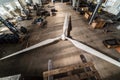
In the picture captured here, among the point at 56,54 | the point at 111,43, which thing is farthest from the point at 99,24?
the point at 56,54

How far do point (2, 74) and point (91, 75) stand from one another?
5.25 metres

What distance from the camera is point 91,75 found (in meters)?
3.98

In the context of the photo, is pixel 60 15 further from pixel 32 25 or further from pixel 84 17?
pixel 32 25

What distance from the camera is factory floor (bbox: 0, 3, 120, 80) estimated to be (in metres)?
5.16

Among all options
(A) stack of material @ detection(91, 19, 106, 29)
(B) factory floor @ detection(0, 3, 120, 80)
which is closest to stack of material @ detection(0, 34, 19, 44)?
(B) factory floor @ detection(0, 3, 120, 80)

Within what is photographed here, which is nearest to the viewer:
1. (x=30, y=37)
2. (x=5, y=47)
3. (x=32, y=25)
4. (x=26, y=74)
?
(x=26, y=74)

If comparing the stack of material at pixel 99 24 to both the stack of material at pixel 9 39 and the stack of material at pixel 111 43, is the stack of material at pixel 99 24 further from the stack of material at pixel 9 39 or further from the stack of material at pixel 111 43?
the stack of material at pixel 9 39

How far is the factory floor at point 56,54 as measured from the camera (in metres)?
5.16

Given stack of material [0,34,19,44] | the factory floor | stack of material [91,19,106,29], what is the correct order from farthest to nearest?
stack of material [91,19,106,29] → stack of material [0,34,19,44] → the factory floor

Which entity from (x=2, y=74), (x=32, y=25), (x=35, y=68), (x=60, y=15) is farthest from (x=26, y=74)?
(x=60, y=15)

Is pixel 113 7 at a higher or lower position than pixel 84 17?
higher

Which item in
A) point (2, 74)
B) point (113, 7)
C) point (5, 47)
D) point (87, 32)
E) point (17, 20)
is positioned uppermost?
point (113, 7)

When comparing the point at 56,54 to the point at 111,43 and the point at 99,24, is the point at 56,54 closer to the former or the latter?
the point at 111,43

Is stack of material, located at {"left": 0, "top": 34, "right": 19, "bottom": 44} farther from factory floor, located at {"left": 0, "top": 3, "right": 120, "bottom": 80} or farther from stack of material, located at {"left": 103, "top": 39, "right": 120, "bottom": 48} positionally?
stack of material, located at {"left": 103, "top": 39, "right": 120, "bottom": 48}
